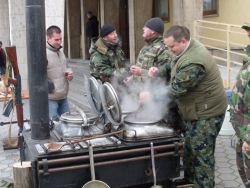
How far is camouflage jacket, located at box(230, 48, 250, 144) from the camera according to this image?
2.82 metres

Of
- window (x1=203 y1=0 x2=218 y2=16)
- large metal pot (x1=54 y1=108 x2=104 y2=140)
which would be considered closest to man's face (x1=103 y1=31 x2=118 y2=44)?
large metal pot (x1=54 y1=108 x2=104 y2=140)

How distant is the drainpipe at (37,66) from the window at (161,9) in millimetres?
9560

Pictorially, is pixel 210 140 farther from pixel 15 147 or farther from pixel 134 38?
pixel 134 38

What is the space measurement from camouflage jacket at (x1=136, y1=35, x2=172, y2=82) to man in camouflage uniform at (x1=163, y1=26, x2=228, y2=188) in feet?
1.16

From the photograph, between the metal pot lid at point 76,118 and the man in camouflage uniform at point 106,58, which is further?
the man in camouflage uniform at point 106,58

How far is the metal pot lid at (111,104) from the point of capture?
2.99 metres

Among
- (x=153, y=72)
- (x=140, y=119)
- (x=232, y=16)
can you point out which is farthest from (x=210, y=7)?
(x=140, y=119)

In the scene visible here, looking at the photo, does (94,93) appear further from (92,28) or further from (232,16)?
(92,28)

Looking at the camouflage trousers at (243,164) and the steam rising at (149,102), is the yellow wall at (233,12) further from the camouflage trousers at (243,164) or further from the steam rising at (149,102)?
the camouflage trousers at (243,164)

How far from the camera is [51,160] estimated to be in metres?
2.68

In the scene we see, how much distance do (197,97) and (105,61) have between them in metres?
1.23

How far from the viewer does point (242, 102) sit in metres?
2.90

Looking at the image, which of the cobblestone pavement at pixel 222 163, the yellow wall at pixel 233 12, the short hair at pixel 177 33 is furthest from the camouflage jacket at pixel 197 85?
the yellow wall at pixel 233 12

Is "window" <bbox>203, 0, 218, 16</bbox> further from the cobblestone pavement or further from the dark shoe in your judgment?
the dark shoe
